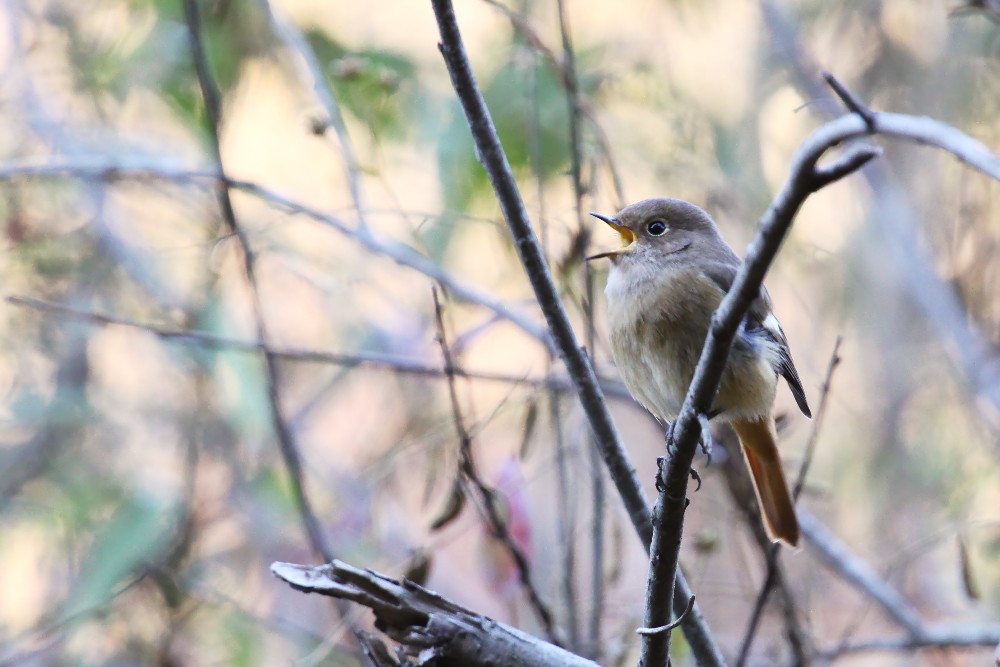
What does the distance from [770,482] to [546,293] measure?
135cm

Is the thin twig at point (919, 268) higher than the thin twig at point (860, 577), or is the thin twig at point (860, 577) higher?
the thin twig at point (919, 268)

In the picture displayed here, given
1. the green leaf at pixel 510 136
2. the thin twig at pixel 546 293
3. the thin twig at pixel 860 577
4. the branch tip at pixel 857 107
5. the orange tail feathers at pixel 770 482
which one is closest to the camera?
the branch tip at pixel 857 107

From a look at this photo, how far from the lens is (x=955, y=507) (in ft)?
16.9

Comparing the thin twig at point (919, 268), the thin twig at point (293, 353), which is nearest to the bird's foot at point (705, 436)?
the thin twig at point (293, 353)

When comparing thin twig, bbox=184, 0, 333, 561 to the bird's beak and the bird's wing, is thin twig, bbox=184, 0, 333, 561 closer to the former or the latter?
the bird's beak

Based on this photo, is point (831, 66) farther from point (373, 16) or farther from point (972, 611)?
point (972, 611)

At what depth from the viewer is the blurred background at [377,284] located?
460cm

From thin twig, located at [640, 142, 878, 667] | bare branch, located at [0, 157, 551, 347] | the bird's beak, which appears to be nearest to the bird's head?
the bird's beak

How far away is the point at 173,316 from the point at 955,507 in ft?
13.0

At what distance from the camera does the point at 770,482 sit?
10.7ft

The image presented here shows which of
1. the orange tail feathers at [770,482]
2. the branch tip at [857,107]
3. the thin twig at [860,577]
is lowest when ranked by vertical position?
the thin twig at [860,577]

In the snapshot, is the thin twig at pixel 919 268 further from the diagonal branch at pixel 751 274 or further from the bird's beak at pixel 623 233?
the diagonal branch at pixel 751 274

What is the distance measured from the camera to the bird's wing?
2926 mm

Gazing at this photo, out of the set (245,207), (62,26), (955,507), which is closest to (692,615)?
(955,507)
